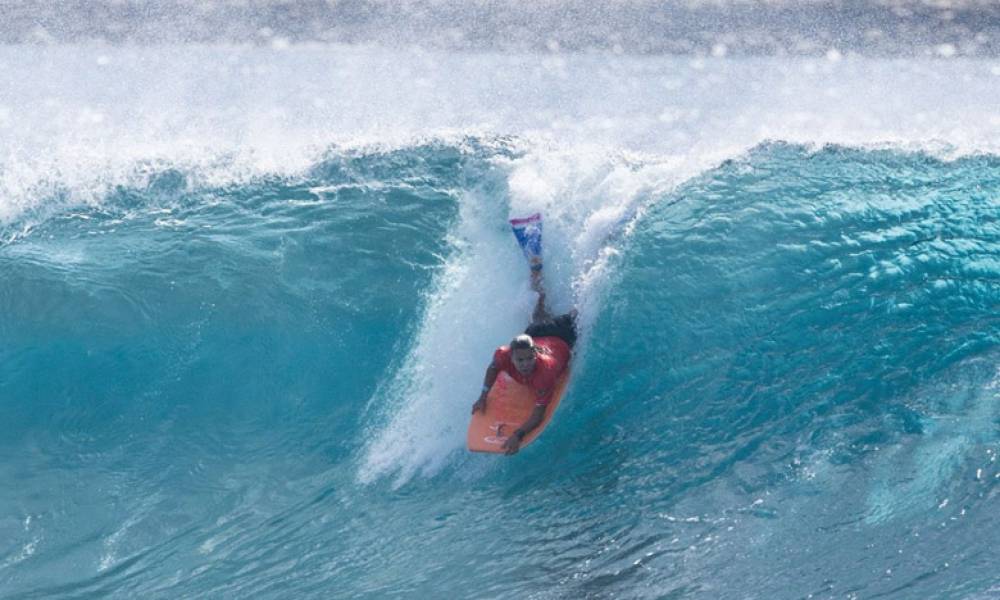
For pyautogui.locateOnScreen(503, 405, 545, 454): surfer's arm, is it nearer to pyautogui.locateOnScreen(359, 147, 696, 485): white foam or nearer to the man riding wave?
the man riding wave

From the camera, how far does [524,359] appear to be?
6.92 meters

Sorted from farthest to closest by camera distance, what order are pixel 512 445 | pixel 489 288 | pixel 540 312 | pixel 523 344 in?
pixel 489 288 → pixel 540 312 → pixel 512 445 → pixel 523 344

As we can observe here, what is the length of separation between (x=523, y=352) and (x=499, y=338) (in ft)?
4.28

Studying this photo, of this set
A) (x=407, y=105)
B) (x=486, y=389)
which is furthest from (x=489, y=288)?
(x=407, y=105)

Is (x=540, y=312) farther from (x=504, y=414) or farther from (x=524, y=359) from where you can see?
(x=524, y=359)

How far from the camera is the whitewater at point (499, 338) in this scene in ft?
21.6

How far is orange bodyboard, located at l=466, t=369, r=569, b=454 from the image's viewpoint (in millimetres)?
7078

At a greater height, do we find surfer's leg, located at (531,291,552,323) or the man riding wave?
surfer's leg, located at (531,291,552,323)

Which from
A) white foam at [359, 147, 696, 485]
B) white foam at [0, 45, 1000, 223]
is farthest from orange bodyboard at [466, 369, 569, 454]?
white foam at [0, 45, 1000, 223]

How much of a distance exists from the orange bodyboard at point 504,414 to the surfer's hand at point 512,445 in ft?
0.10

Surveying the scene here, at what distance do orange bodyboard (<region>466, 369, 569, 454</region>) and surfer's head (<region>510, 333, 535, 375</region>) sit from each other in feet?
1.43

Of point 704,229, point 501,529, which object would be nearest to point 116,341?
point 501,529

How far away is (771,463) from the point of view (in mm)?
6852

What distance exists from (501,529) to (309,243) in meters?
3.45
